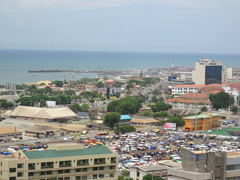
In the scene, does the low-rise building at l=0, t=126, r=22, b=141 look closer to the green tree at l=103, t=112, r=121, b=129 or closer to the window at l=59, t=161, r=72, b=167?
the green tree at l=103, t=112, r=121, b=129

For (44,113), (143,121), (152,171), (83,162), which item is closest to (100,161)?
(83,162)

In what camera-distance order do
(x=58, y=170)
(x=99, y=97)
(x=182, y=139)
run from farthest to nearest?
(x=99, y=97) → (x=182, y=139) → (x=58, y=170)

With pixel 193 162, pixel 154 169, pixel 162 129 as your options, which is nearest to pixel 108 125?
pixel 162 129

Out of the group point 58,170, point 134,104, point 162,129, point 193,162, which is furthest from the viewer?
point 134,104

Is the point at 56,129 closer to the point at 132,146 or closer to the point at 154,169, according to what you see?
the point at 132,146

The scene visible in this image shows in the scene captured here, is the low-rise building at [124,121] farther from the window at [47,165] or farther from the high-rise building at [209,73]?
the high-rise building at [209,73]

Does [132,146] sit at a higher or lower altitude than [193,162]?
lower
